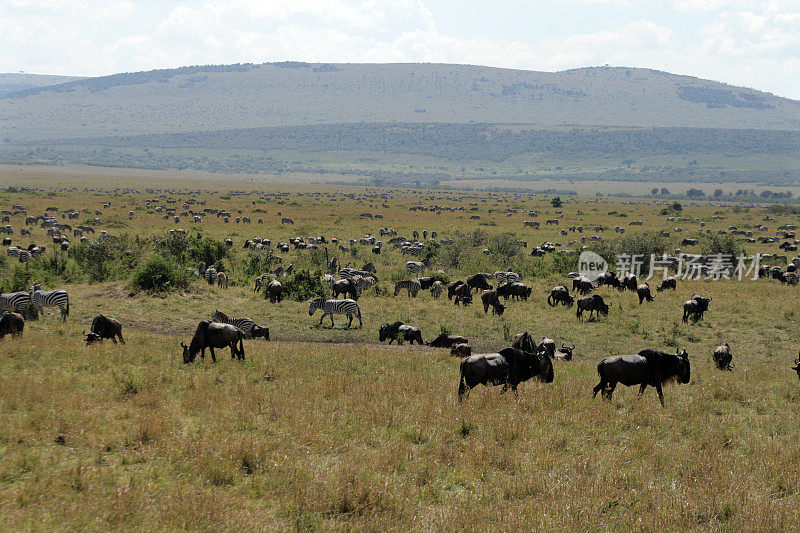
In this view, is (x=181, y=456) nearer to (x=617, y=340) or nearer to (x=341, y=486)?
(x=341, y=486)

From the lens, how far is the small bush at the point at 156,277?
83.5ft

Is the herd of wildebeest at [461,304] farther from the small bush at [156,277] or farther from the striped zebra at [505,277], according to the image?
the small bush at [156,277]

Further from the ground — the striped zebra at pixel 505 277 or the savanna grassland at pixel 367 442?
the savanna grassland at pixel 367 442

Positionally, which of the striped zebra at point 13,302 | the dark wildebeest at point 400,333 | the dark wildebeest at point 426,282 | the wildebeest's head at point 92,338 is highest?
the striped zebra at point 13,302

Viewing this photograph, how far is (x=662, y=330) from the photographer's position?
74.7 ft

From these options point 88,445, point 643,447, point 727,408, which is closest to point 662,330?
point 727,408

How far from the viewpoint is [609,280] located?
33000 mm

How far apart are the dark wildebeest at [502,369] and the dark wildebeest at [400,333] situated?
7833 millimetres

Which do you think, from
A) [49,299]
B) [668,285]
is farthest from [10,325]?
[668,285]

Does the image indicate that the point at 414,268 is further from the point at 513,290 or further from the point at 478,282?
the point at 513,290

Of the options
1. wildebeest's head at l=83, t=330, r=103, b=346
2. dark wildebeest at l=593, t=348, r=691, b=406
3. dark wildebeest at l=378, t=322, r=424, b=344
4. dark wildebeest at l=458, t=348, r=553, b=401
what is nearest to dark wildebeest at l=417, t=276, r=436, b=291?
dark wildebeest at l=378, t=322, r=424, b=344

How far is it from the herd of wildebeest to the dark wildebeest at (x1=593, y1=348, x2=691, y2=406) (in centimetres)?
2

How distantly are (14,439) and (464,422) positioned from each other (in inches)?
270

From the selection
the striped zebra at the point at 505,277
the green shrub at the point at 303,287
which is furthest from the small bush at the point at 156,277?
the striped zebra at the point at 505,277
